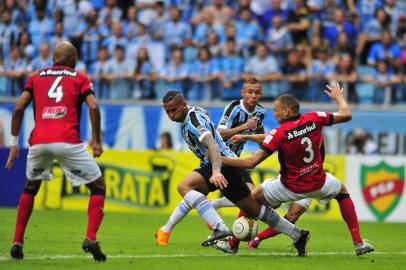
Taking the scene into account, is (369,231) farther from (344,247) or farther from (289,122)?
(289,122)

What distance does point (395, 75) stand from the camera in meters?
21.9

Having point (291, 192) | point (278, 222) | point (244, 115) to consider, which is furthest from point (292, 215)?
point (244, 115)

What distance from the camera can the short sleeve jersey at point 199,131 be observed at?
11531 mm

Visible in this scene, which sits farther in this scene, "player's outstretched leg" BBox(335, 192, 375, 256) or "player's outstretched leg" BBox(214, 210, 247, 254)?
"player's outstretched leg" BBox(214, 210, 247, 254)

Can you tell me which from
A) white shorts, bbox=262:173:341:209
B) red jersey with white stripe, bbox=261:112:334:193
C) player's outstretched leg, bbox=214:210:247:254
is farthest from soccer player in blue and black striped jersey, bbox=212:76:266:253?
red jersey with white stripe, bbox=261:112:334:193

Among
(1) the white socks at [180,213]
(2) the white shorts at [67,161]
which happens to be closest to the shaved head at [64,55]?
(2) the white shorts at [67,161]

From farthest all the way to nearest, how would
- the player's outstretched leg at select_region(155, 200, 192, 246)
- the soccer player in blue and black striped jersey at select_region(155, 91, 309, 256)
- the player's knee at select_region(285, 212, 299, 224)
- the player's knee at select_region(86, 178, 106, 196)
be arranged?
1. the player's knee at select_region(285, 212, 299, 224)
2. the player's outstretched leg at select_region(155, 200, 192, 246)
3. the soccer player in blue and black striped jersey at select_region(155, 91, 309, 256)
4. the player's knee at select_region(86, 178, 106, 196)

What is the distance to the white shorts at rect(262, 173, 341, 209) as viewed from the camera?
11484 mm

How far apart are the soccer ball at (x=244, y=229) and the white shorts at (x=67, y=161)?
7.62 feet

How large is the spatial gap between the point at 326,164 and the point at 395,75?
3.01 m

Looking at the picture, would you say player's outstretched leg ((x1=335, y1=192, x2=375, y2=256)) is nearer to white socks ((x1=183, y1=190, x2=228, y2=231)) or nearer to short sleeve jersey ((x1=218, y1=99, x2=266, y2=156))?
white socks ((x1=183, y1=190, x2=228, y2=231))

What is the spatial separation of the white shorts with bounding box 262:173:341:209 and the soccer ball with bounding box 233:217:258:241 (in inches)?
18.0

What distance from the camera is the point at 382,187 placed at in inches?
796

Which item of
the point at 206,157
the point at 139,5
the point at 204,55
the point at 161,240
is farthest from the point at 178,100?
the point at 139,5
